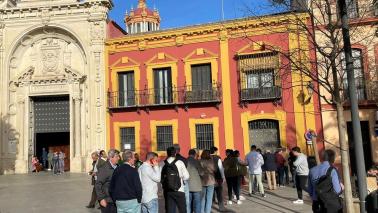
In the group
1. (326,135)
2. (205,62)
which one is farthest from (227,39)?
(326,135)

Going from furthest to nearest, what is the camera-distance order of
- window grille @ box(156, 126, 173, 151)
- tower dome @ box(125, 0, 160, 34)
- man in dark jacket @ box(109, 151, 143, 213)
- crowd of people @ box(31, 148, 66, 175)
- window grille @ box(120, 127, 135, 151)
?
tower dome @ box(125, 0, 160, 34)
crowd of people @ box(31, 148, 66, 175)
window grille @ box(120, 127, 135, 151)
window grille @ box(156, 126, 173, 151)
man in dark jacket @ box(109, 151, 143, 213)

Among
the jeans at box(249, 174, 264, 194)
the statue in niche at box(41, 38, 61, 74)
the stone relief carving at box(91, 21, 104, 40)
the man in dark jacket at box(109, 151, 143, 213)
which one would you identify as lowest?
the jeans at box(249, 174, 264, 194)

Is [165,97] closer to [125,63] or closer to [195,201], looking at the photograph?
[125,63]

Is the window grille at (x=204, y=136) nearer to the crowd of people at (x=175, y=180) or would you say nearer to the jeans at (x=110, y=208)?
the crowd of people at (x=175, y=180)

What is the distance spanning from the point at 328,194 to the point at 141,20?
149 feet

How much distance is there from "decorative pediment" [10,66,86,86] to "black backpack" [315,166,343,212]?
790 inches

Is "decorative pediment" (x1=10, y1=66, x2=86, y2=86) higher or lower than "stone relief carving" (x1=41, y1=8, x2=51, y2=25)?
lower

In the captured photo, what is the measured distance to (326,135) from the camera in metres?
19.3

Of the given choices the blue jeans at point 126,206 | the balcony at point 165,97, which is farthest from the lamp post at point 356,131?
the balcony at point 165,97

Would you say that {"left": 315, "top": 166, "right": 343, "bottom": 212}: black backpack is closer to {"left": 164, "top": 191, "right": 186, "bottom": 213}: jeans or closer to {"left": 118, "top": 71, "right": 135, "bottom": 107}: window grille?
{"left": 164, "top": 191, "right": 186, "bottom": 213}: jeans

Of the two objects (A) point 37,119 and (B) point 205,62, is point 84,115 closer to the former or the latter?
(A) point 37,119

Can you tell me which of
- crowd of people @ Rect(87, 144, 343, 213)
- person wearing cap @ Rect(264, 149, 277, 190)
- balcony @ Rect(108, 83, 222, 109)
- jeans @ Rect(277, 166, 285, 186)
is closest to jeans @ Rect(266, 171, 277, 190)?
person wearing cap @ Rect(264, 149, 277, 190)

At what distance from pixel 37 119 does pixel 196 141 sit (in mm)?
10755

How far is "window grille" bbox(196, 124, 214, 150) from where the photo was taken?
21.8 meters
